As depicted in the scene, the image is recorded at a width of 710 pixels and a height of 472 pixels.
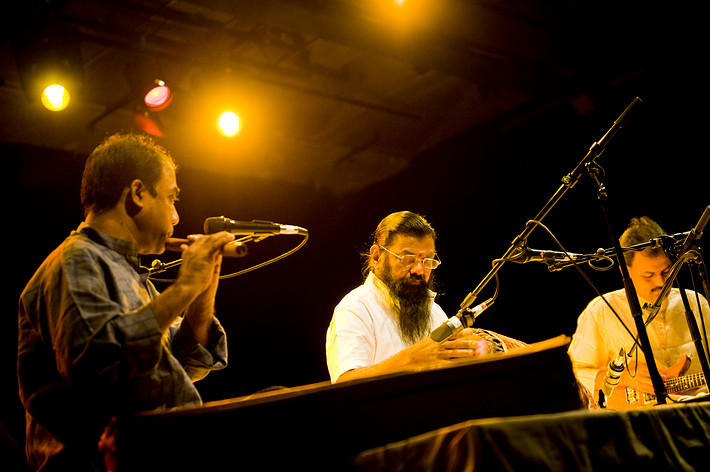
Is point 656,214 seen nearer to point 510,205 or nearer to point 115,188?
point 510,205

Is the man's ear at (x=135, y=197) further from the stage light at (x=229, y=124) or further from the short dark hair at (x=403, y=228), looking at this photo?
the stage light at (x=229, y=124)

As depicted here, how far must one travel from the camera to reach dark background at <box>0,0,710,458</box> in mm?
5812

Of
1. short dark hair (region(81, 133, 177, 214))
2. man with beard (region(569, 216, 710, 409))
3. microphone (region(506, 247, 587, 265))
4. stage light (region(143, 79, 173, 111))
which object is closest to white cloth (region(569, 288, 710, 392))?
man with beard (region(569, 216, 710, 409))

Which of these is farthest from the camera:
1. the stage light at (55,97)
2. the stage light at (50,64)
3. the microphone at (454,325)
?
the stage light at (55,97)

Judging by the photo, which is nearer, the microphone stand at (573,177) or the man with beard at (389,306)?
the microphone stand at (573,177)

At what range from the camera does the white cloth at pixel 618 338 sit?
188 inches

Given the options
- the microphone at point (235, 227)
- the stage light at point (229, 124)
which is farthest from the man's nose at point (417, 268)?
the stage light at point (229, 124)

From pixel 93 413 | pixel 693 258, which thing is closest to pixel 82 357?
pixel 93 413

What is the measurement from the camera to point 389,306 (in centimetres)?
379

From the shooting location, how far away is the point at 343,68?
730cm

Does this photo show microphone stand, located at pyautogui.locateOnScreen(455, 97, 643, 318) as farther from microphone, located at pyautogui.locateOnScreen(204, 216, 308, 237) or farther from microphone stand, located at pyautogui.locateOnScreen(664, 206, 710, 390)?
microphone, located at pyautogui.locateOnScreen(204, 216, 308, 237)

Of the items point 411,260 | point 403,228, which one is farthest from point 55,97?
point 411,260

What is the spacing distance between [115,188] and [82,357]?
756mm

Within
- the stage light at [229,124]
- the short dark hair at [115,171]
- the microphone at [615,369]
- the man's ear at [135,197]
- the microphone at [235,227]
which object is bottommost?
the microphone at [615,369]
